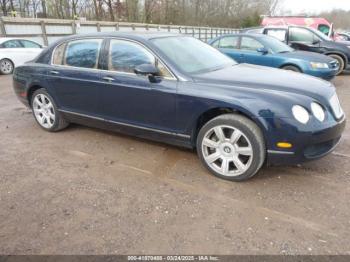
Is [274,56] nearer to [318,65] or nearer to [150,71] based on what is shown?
[318,65]

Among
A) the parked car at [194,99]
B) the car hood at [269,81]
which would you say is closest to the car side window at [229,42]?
the parked car at [194,99]

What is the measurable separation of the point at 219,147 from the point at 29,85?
11.0 ft

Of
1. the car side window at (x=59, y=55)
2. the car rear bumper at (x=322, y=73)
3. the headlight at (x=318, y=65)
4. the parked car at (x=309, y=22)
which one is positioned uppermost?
the parked car at (x=309, y=22)

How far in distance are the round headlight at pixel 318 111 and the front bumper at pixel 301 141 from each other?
0.09 m

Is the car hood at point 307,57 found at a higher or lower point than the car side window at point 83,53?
lower

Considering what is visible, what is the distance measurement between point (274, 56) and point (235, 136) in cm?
535

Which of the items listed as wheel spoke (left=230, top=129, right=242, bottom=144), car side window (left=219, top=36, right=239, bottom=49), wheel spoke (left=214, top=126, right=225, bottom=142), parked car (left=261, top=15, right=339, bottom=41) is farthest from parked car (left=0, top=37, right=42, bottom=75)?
parked car (left=261, top=15, right=339, bottom=41)

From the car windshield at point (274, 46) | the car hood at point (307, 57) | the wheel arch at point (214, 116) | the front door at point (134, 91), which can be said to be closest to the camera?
the wheel arch at point (214, 116)

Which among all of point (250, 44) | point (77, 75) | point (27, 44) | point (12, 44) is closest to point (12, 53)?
point (12, 44)

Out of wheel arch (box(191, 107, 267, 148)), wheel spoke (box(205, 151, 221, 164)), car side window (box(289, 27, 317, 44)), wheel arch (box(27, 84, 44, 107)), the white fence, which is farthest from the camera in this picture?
the white fence

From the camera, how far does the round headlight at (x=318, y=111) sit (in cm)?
306

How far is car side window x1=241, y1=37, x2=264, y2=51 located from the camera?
8.27m

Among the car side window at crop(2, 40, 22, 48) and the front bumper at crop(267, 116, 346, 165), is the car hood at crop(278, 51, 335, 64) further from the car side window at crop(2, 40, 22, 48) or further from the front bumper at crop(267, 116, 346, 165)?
the car side window at crop(2, 40, 22, 48)

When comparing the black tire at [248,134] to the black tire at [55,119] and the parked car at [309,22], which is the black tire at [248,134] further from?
the parked car at [309,22]
